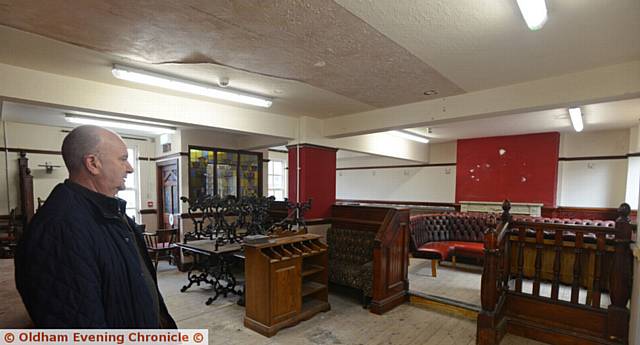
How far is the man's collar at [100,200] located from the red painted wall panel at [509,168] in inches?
293

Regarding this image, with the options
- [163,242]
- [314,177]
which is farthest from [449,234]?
[163,242]

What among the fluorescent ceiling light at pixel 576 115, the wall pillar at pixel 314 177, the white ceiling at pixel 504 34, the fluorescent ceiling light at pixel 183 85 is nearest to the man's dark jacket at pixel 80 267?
Result: the white ceiling at pixel 504 34

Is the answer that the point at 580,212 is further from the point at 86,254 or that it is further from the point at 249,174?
the point at 86,254

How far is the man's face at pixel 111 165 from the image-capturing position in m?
1.09

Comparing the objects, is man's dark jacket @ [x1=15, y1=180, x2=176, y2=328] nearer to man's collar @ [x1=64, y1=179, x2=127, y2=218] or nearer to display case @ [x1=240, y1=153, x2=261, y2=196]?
man's collar @ [x1=64, y1=179, x2=127, y2=218]

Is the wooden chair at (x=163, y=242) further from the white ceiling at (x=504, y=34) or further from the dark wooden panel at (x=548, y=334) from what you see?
the dark wooden panel at (x=548, y=334)

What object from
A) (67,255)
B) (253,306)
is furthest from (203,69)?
(253,306)

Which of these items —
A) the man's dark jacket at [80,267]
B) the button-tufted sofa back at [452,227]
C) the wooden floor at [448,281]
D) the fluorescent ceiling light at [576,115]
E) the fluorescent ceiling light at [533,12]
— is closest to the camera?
the man's dark jacket at [80,267]

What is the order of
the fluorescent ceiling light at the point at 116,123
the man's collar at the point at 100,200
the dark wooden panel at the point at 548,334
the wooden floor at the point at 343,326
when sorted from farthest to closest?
the fluorescent ceiling light at the point at 116,123 < the wooden floor at the point at 343,326 < the dark wooden panel at the point at 548,334 < the man's collar at the point at 100,200

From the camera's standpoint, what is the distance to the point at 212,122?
12.1 ft

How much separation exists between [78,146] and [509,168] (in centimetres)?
755

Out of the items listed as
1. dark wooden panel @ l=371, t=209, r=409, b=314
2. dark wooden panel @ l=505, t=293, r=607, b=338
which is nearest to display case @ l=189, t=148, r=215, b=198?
dark wooden panel @ l=371, t=209, r=409, b=314

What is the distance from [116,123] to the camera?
15.6ft

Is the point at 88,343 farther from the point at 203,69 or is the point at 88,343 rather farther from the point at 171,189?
the point at 171,189
